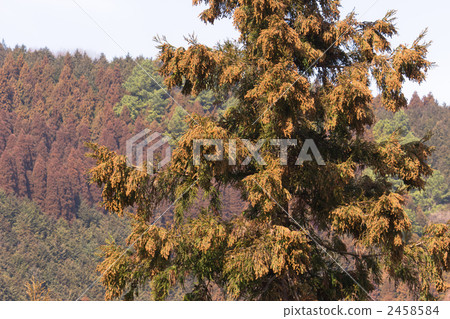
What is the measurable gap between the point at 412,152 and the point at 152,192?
4.83 meters

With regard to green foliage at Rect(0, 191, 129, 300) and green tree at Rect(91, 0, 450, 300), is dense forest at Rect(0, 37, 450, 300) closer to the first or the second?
green foliage at Rect(0, 191, 129, 300)

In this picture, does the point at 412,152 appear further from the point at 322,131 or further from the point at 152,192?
the point at 152,192

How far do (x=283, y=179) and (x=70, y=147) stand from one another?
15765 centimetres

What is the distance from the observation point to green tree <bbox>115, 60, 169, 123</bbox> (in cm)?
17875

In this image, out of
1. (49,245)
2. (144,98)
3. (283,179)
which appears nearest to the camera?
(283,179)

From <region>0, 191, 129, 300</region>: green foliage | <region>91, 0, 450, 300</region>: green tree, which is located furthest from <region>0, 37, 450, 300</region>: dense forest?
<region>91, 0, 450, 300</region>: green tree

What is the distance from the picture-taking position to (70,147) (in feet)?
535

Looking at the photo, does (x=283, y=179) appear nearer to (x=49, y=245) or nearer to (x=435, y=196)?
(x=49, y=245)

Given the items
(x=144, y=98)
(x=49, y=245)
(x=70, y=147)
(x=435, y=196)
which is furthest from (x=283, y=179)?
(x=144, y=98)

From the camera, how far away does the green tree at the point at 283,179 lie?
33.9ft

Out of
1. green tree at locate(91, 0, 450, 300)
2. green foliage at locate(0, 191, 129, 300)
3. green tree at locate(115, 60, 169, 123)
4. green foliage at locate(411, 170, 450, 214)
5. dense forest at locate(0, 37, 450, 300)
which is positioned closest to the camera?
green tree at locate(91, 0, 450, 300)

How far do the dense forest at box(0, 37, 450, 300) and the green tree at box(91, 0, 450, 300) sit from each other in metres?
81.3

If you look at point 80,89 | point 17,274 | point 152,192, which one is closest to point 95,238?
point 17,274

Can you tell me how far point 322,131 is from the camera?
11.8 m
